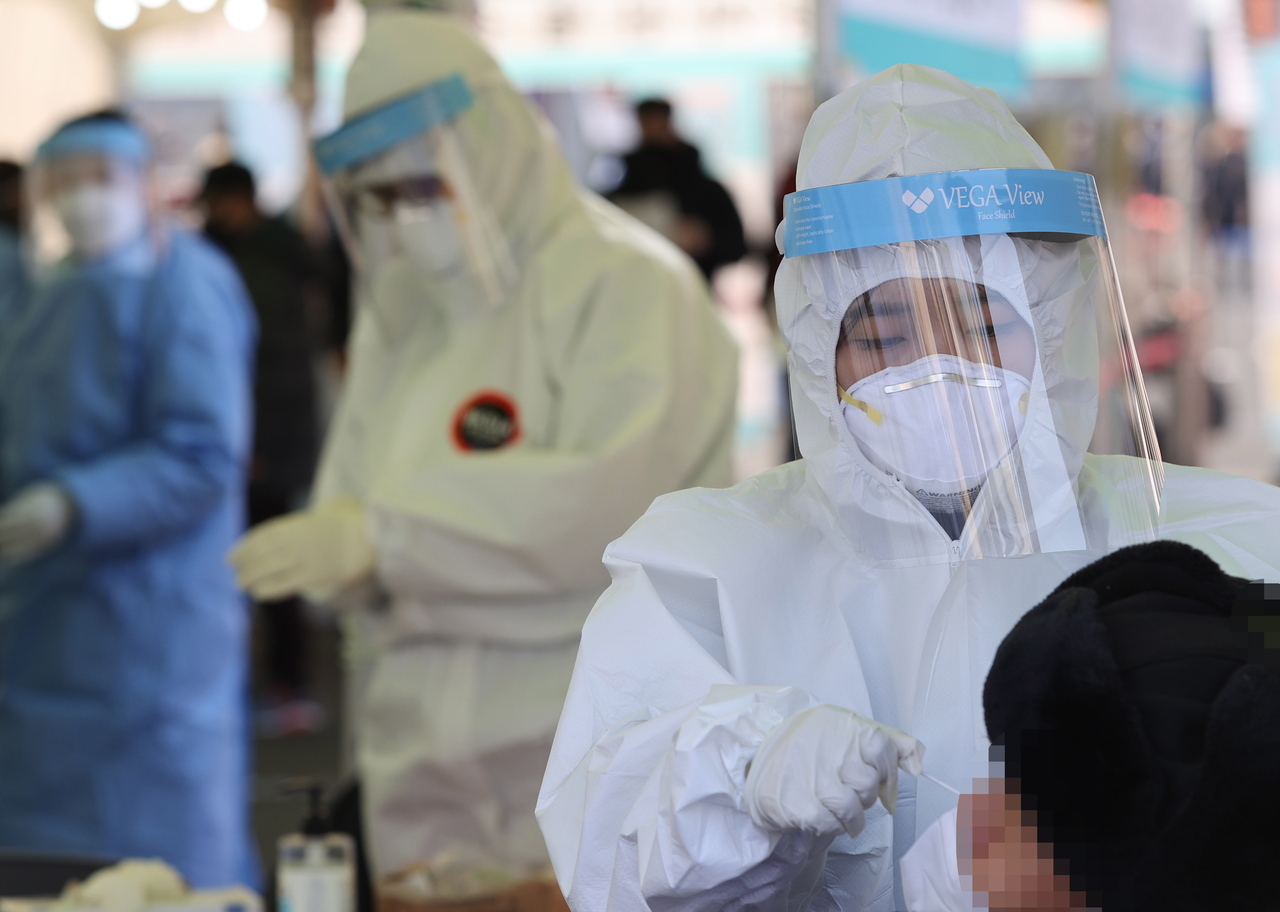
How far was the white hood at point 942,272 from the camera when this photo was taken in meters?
1.25

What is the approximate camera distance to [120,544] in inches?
115

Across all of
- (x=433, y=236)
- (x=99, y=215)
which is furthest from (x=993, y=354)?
(x=99, y=215)

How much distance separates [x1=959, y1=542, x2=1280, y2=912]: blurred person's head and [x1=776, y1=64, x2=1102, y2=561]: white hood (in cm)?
28

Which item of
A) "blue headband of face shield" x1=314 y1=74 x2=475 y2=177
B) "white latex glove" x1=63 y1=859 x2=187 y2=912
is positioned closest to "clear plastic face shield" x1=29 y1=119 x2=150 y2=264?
"blue headband of face shield" x1=314 y1=74 x2=475 y2=177

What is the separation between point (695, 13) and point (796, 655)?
5.80 meters

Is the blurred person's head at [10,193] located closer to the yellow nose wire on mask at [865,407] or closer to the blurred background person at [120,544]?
the blurred background person at [120,544]

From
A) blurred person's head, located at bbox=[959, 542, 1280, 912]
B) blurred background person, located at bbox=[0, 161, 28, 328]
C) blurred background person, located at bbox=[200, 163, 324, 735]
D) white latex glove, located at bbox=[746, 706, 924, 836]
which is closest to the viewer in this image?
blurred person's head, located at bbox=[959, 542, 1280, 912]

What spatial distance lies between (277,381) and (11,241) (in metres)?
1.42

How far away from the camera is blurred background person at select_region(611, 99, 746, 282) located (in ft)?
16.2

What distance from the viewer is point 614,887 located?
114cm

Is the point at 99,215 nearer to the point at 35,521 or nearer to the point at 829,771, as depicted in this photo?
the point at 35,521

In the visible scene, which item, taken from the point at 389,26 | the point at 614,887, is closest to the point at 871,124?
the point at 614,887

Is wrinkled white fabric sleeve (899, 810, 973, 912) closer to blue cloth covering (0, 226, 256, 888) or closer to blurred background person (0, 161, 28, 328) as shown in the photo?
blue cloth covering (0, 226, 256, 888)

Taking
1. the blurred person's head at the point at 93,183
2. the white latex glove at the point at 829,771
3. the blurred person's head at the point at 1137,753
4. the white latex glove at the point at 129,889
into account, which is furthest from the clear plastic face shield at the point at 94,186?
the blurred person's head at the point at 1137,753
